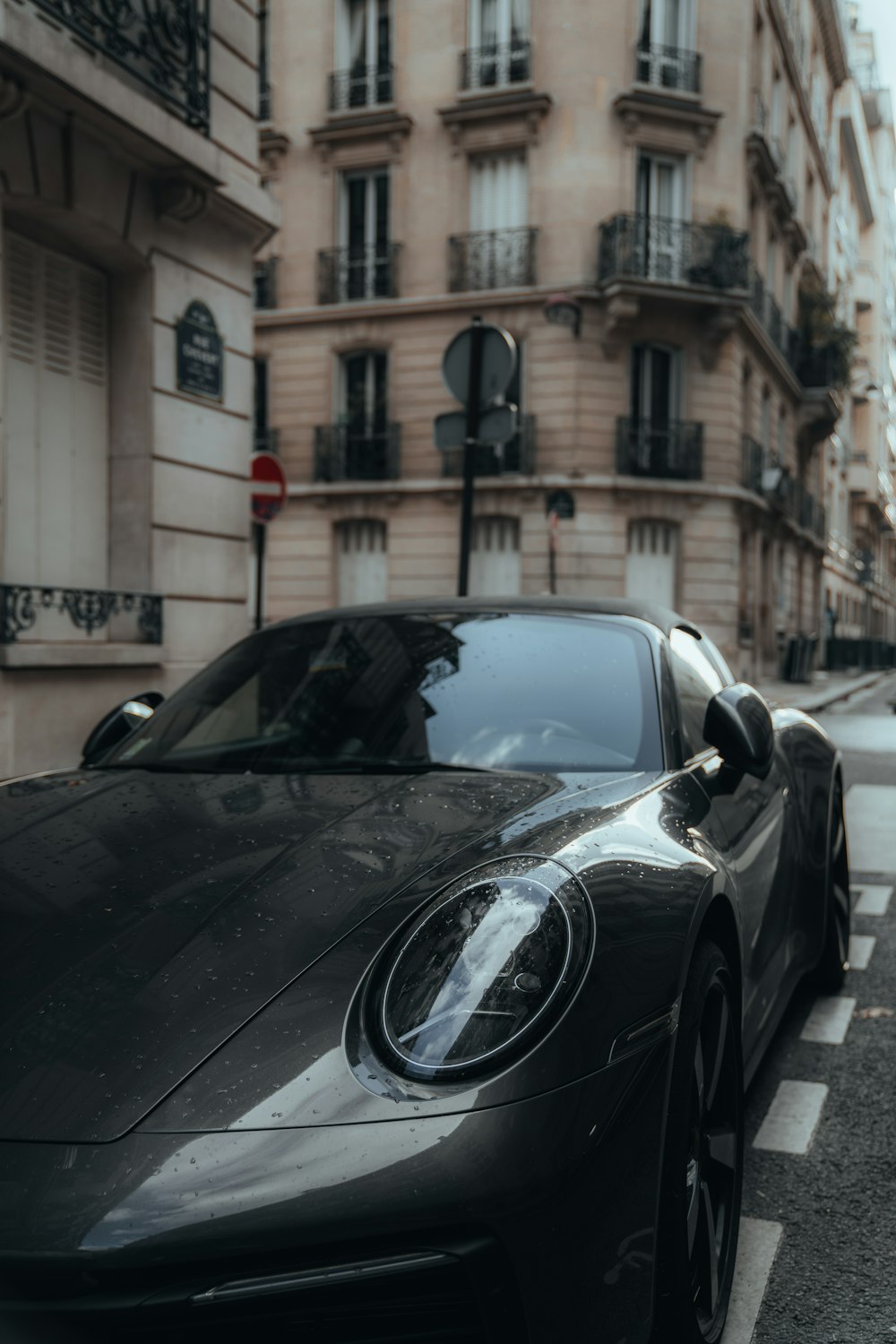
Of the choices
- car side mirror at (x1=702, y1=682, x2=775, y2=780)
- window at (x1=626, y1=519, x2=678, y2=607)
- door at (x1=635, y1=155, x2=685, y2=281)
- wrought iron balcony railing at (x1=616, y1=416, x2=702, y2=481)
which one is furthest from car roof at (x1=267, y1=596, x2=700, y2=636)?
door at (x1=635, y1=155, x2=685, y2=281)

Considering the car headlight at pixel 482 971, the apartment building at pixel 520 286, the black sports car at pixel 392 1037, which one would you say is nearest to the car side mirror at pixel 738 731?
the black sports car at pixel 392 1037

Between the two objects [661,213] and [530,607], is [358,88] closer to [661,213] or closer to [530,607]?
[661,213]

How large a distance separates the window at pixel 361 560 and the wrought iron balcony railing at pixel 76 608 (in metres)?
16.4

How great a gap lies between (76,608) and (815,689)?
67.0 ft

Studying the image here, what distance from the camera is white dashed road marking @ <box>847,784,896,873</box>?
22.0ft

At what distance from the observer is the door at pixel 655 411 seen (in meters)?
24.5

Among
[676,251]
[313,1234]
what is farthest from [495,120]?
[313,1234]

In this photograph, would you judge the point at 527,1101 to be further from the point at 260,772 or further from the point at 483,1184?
the point at 260,772

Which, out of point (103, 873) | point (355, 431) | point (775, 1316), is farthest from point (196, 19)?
point (355, 431)

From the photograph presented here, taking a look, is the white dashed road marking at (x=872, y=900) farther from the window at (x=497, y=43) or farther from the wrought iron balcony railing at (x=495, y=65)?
the window at (x=497, y=43)

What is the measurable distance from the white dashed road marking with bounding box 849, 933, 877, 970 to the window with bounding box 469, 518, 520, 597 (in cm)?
1938

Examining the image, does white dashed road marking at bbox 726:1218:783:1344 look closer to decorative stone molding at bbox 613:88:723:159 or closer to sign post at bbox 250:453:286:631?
sign post at bbox 250:453:286:631

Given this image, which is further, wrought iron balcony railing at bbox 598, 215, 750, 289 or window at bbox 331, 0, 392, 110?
window at bbox 331, 0, 392, 110

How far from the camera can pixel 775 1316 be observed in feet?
7.04
